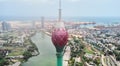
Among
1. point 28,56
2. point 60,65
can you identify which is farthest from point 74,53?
point 60,65

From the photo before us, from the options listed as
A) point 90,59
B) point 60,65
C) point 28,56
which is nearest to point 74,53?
point 90,59

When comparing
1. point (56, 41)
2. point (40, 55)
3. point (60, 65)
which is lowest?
point (40, 55)

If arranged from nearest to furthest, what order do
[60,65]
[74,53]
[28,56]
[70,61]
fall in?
[60,65]
[70,61]
[28,56]
[74,53]

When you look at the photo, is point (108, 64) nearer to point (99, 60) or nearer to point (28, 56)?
point (99, 60)

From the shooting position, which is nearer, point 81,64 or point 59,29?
point 59,29

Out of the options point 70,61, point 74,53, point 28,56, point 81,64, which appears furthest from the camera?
point 74,53

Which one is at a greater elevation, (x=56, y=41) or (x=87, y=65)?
(x=56, y=41)

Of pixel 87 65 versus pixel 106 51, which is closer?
pixel 87 65

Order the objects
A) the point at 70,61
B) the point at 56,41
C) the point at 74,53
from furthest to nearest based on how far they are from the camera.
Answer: the point at 74,53, the point at 70,61, the point at 56,41

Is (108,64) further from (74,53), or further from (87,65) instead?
(74,53)

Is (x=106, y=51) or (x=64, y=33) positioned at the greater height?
(x=64, y=33)
